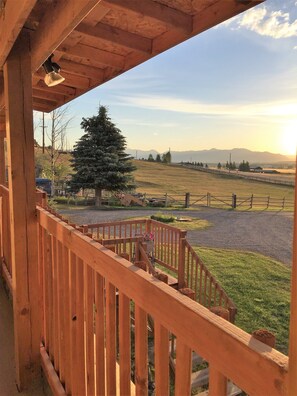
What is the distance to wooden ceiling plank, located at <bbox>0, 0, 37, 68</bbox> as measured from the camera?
4.02 feet

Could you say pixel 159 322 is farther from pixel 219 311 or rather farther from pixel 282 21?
pixel 282 21

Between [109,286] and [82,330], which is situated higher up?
[109,286]

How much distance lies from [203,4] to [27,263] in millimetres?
1722

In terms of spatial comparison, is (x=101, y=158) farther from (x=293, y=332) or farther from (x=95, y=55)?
(x=293, y=332)

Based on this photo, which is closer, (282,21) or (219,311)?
(219,311)

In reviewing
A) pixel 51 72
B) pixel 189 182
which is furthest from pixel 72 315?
pixel 189 182

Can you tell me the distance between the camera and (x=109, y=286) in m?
1.17

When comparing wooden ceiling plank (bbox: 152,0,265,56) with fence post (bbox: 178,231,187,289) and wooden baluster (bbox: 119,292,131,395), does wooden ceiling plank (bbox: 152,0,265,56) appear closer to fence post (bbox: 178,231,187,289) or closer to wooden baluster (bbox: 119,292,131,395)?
wooden baluster (bbox: 119,292,131,395)

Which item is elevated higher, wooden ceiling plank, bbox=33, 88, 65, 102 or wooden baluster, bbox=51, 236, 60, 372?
wooden ceiling plank, bbox=33, 88, 65, 102

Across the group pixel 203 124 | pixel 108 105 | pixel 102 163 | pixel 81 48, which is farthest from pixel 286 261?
pixel 203 124

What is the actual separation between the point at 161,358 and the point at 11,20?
1.46 meters

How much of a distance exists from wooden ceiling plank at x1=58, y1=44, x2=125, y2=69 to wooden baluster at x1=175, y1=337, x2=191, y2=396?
6.79 feet

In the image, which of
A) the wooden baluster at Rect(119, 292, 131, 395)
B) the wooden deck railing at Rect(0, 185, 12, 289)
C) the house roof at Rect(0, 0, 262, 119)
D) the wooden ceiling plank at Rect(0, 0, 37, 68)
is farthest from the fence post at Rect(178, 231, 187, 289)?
the wooden baluster at Rect(119, 292, 131, 395)

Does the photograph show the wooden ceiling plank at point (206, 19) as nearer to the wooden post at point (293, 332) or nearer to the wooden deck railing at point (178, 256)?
the wooden post at point (293, 332)
